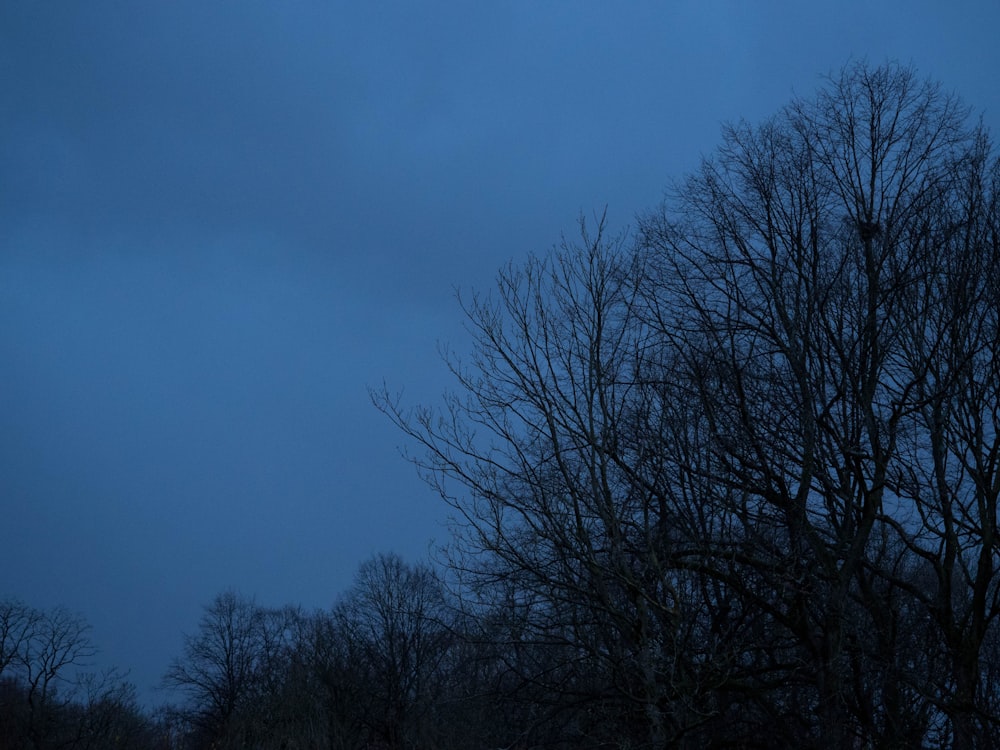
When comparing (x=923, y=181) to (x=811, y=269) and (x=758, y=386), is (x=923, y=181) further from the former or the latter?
(x=758, y=386)

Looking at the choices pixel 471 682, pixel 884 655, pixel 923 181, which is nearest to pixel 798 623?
pixel 884 655

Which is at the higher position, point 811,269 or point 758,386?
point 811,269

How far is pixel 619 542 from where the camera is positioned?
8211 mm

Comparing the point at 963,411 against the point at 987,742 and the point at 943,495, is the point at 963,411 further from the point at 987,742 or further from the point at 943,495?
the point at 987,742

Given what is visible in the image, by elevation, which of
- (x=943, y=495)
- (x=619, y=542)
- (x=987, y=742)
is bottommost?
(x=987, y=742)

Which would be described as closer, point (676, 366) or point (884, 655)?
point (884, 655)

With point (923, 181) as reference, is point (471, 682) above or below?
below

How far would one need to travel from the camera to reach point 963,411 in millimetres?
11133

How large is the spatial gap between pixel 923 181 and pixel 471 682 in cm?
892

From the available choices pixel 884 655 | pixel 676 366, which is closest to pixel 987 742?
pixel 884 655

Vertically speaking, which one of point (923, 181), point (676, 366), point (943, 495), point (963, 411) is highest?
point (923, 181)

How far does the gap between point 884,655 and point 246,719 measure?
16.3 meters

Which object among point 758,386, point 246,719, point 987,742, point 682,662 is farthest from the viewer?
point 246,719

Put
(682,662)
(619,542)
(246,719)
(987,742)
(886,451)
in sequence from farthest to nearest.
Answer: (246,719) → (886,451) → (987,742) → (682,662) → (619,542)
